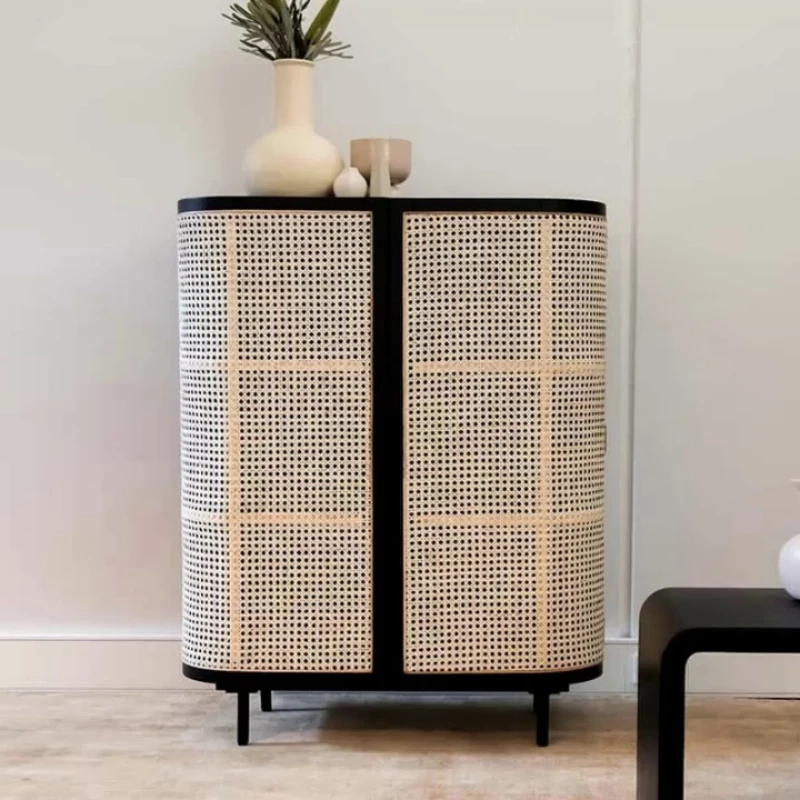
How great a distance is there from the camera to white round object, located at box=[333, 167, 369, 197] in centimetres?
207

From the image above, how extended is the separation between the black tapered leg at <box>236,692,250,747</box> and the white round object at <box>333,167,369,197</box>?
104 centimetres

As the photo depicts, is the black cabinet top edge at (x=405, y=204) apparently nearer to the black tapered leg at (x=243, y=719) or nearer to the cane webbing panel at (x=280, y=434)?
the cane webbing panel at (x=280, y=434)

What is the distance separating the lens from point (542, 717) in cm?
213
